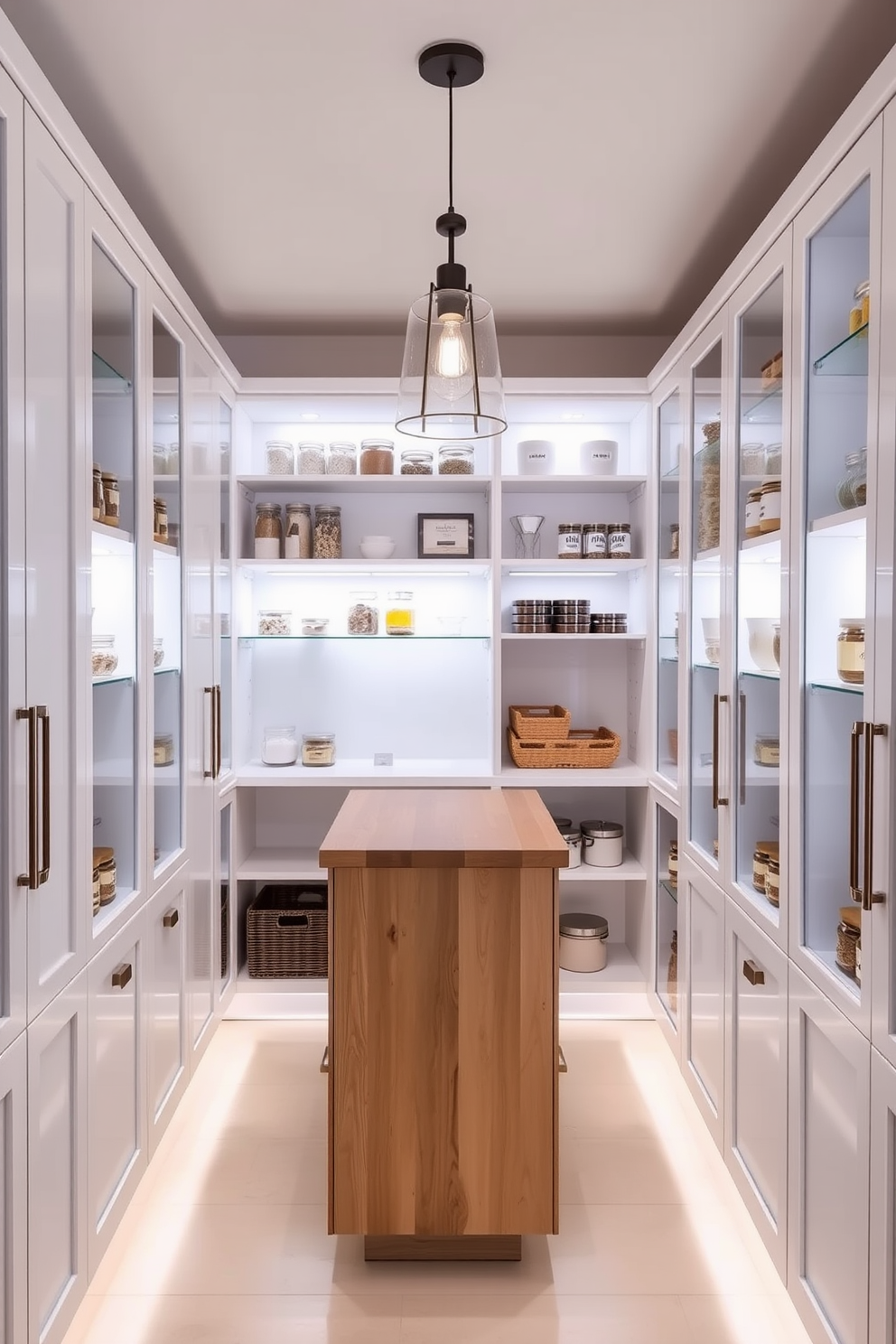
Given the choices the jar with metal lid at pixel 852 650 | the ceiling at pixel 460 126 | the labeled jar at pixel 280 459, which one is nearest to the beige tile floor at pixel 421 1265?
the jar with metal lid at pixel 852 650

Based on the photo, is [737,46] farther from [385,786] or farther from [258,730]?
[258,730]

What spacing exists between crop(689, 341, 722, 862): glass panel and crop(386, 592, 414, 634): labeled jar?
118 cm

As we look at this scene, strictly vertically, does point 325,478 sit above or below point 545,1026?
above

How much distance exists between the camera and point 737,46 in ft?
6.15

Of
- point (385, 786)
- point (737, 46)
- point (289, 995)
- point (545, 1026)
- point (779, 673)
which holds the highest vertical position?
point (737, 46)

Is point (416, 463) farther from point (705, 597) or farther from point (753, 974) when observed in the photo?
point (753, 974)

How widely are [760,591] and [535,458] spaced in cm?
151

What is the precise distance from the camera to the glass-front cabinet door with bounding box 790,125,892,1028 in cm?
152

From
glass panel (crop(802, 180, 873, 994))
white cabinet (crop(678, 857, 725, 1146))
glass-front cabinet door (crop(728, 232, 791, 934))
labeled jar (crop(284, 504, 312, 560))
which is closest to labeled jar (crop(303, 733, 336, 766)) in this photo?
labeled jar (crop(284, 504, 312, 560))

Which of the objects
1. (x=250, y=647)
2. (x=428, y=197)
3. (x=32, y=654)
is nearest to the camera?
(x=32, y=654)

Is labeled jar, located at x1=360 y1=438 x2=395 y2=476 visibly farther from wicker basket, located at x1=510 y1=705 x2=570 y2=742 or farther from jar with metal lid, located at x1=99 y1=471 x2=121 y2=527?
jar with metal lid, located at x1=99 y1=471 x2=121 y2=527

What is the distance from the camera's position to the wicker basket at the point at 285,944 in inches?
138

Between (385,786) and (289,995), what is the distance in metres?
0.86

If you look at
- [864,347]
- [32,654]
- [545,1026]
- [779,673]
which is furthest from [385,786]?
[864,347]
